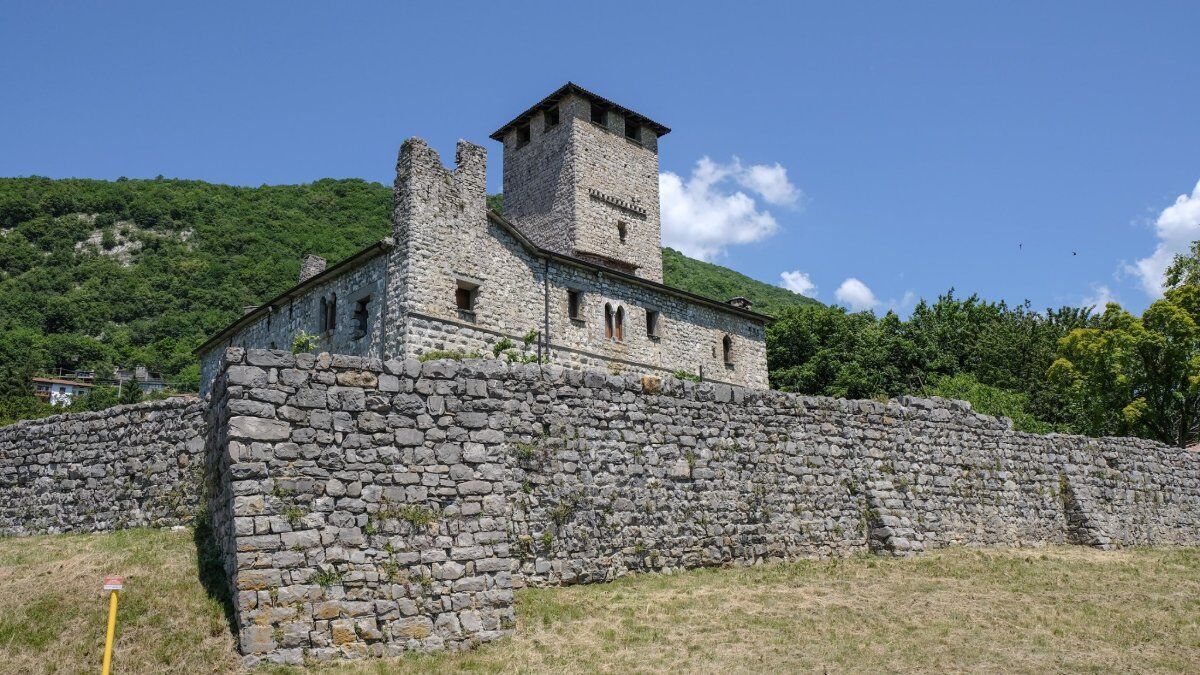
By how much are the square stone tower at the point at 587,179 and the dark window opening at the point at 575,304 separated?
8.40m

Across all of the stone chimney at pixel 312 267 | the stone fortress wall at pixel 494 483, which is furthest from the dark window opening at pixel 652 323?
the stone fortress wall at pixel 494 483

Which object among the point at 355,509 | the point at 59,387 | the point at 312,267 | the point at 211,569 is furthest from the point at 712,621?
the point at 59,387

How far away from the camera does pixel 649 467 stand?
14234 mm

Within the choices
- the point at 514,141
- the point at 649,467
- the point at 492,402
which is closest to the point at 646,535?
the point at 649,467

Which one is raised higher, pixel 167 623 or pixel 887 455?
pixel 887 455

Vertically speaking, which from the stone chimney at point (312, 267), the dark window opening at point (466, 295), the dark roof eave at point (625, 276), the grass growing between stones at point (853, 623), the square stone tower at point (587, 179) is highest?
the square stone tower at point (587, 179)

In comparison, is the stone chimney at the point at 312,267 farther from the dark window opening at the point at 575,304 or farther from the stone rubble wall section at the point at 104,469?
the stone rubble wall section at the point at 104,469

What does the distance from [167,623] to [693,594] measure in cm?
688

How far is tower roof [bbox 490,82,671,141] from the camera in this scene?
139 feet

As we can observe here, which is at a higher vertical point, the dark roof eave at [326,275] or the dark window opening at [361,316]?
the dark roof eave at [326,275]

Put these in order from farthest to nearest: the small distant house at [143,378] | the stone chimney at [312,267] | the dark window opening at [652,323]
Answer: the small distant house at [143,378] → the stone chimney at [312,267] → the dark window opening at [652,323]

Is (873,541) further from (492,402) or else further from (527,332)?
(527,332)

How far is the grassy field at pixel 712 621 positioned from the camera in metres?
9.33

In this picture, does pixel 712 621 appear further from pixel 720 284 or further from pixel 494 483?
pixel 720 284
